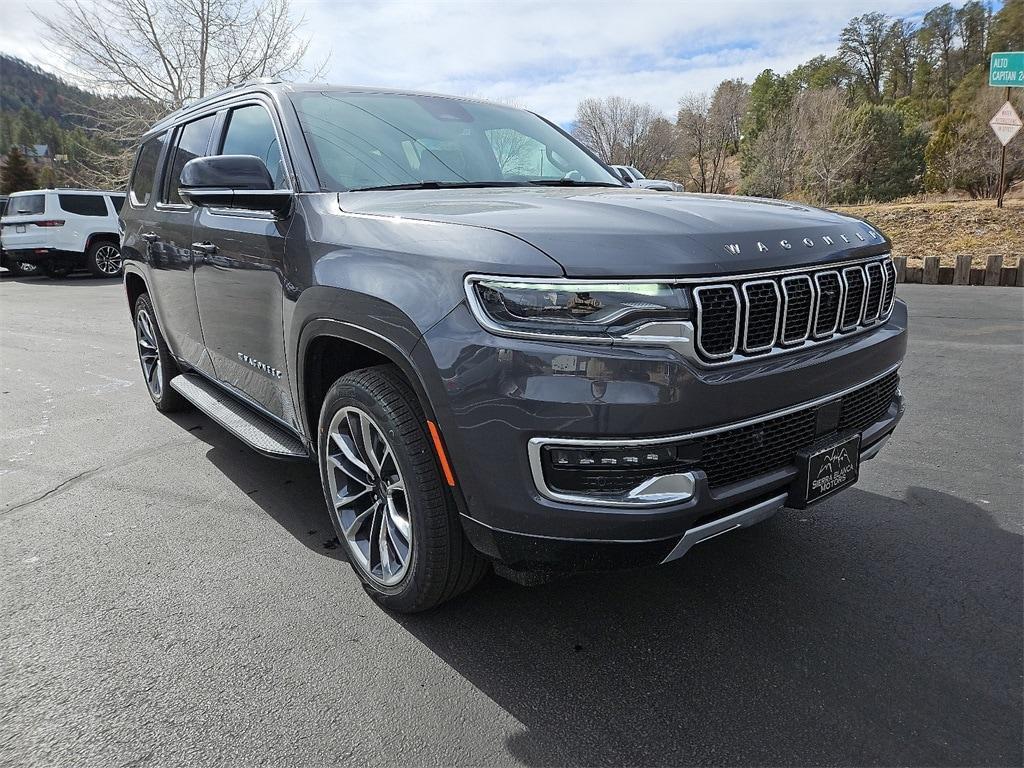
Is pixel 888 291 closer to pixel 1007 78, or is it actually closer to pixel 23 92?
pixel 1007 78

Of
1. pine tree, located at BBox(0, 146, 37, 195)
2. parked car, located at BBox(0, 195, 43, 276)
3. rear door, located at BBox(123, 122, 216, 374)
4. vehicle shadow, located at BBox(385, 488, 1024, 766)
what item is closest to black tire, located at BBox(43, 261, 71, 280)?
parked car, located at BBox(0, 195, 43, 276)

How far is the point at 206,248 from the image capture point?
347cm

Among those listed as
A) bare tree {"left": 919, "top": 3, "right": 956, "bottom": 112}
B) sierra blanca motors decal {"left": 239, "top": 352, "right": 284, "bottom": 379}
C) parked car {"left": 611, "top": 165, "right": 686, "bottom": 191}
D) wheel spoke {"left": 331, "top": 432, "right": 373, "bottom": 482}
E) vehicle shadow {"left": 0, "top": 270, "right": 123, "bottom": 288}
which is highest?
bare tree {"left": 919, "top": 3, "right": 956, "bottom": 112}

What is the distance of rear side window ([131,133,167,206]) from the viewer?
457cm

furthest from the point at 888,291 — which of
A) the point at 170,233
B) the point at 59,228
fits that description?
the point at 59,228

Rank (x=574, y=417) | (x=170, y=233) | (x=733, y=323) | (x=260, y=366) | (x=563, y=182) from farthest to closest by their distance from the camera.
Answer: (x=170, y=233), (x=563, y=182), (x=260, y=366), (x=733, y=323), (x=574, y=417)

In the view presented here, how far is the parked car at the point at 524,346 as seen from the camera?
1.86 m

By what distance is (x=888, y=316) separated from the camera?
2.67m

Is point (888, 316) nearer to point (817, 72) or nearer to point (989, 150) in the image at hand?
point (989, 150)

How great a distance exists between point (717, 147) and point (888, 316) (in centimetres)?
7058

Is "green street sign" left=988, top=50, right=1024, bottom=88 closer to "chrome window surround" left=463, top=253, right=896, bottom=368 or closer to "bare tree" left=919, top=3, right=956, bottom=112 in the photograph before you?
"chrome window surround" left=463, top=253, right=896, bottom=368

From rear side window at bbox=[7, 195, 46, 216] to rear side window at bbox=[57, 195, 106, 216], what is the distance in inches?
15.4

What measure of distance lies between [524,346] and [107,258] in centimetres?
1759

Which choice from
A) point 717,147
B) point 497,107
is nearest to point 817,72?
point 717,147
